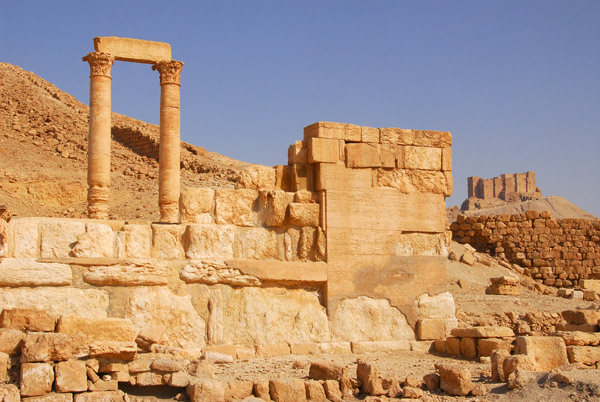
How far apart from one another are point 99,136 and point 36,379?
1224cm

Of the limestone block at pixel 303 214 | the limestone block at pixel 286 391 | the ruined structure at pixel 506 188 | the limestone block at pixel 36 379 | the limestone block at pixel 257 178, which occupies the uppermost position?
the ruined structure at pixel 506 188

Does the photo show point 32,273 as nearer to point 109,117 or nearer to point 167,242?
point 167,242

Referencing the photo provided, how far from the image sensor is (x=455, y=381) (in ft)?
21.4

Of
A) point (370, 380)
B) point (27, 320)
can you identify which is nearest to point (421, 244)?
point (370, 380)

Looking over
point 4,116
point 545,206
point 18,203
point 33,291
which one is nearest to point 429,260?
point 33,291

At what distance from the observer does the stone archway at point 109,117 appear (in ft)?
54.1

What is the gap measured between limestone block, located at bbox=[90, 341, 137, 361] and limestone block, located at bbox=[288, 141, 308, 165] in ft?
11.8

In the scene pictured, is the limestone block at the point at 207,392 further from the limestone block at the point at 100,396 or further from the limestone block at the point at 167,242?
the limestone block at the point at 167,242

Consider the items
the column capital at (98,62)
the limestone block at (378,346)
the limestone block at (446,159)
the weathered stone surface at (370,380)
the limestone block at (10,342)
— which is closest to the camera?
the limestone block at (10,342)

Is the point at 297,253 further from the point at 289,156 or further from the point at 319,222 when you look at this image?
the point at 289,156

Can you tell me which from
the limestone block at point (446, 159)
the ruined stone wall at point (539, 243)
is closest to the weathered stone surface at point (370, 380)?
the limestone block at point (446, 159)

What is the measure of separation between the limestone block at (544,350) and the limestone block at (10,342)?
15.3ft

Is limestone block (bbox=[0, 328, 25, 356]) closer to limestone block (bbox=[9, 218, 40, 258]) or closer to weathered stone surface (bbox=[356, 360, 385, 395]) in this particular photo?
limestone block (bbox=[9, 218, 40, 258])

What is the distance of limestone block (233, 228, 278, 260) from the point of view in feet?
27.2
